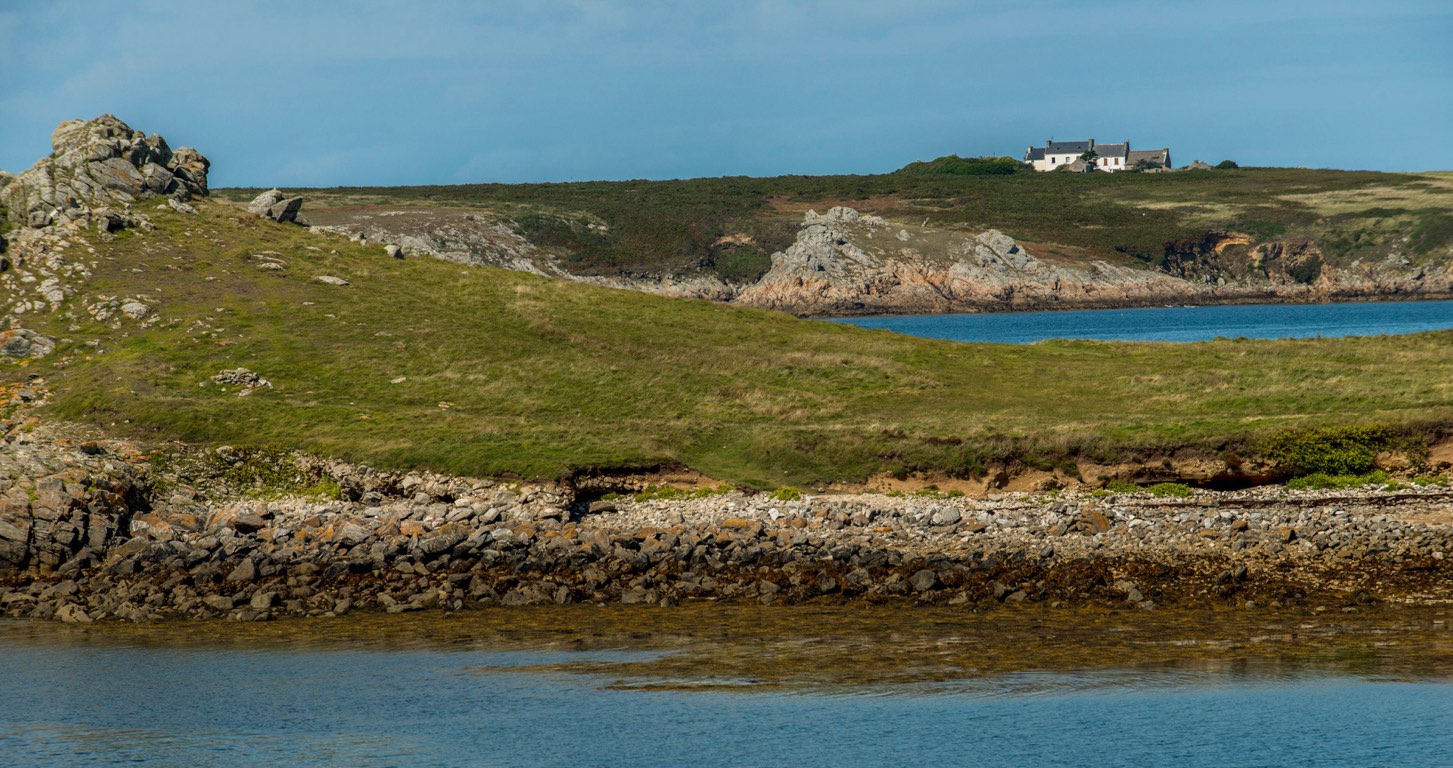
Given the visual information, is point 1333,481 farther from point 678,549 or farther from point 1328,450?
point 678,549

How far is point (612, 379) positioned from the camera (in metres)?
54.9

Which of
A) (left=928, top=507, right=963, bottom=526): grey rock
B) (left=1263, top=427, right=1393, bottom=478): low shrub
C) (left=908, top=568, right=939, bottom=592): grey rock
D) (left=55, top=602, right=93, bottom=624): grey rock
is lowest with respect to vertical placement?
(left=55, top=602, right=93, bottom=624): grey rock

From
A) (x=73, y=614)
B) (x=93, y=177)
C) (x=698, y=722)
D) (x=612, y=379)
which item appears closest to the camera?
(x=698, y=722)

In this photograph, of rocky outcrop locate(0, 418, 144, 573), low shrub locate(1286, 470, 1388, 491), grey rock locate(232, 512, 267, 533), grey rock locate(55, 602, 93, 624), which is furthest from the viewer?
low shrub locate(1286, 470, 1388, 491)

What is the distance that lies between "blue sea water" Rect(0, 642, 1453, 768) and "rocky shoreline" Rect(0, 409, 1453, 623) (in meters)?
6.00

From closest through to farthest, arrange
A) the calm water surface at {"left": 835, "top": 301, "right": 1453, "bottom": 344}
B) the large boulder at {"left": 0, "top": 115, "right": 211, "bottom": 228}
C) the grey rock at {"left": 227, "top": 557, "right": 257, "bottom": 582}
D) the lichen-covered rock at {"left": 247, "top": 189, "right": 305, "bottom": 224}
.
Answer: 1. the grey rock at {"left": 227, "top": 557, "right": 257, "bottom": 582}
2. the large boulder at {"left": 0, "top": 115, "right": 211, "bottom": 228}
3. the lichen-covered rock at {"left": 247, "top": 189, "right": 305, "bottom": 224}
4. the calm water surface at {"left": 835, "top": 301, "right": 1453, "bottom": 344}

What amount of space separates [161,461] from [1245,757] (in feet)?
113

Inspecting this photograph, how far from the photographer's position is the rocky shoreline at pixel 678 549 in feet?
105

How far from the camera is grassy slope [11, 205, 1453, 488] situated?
43.4 metres

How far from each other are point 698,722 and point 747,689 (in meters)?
1.88

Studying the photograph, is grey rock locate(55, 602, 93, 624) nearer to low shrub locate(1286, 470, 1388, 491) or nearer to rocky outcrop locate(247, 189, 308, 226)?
low shrub locate(1286, 470, 1388, 491)

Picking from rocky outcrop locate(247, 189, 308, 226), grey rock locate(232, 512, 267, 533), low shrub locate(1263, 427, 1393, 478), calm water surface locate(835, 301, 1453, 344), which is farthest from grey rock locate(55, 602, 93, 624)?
calm water surface locate(835, 301, 1453, 344)

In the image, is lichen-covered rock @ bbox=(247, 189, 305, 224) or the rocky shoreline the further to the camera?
lichen-covered rock @ bbox=(247, 189, 305, 224)

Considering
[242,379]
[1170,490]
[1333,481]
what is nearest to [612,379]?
[242,379]
